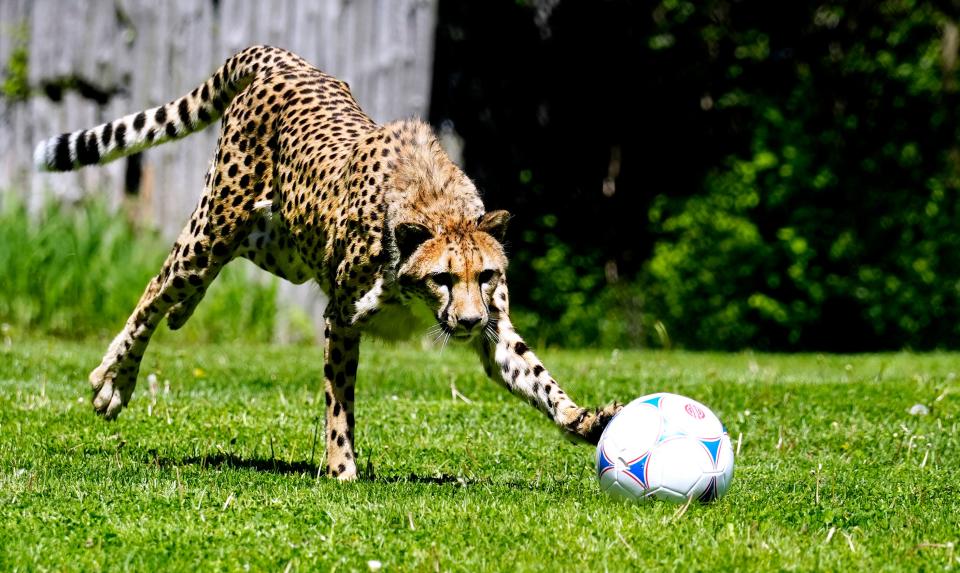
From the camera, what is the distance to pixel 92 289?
11102 millimetres

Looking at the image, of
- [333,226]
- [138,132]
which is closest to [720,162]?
[138,132]

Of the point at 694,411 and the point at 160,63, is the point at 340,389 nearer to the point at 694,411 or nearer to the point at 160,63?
the point at 694,411

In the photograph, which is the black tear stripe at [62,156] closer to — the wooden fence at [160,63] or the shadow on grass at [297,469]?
the shadow on grass at [297,469]

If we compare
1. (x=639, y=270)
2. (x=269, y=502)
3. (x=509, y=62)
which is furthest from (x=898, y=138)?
(x=269, y=502)

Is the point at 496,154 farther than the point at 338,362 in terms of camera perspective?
Yes

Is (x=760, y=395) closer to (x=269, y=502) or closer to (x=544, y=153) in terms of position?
(x=269, y=502)

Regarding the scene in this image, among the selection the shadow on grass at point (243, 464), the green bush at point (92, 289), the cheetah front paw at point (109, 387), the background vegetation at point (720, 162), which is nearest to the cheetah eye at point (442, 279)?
the shadow on grass at point (243, 464)

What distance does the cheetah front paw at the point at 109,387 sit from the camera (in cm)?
632

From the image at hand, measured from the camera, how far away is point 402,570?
3.92m

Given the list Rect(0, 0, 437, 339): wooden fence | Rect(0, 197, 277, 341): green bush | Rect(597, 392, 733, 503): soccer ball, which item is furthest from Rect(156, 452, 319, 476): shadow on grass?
Rect(0, 0, 437, 339): wooden fence

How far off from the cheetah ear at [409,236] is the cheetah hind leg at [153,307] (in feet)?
4.65

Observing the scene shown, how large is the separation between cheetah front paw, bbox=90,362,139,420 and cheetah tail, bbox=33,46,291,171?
3.35 ft

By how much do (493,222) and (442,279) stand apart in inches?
13.5

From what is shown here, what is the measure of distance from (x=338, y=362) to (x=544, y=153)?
8.51m
